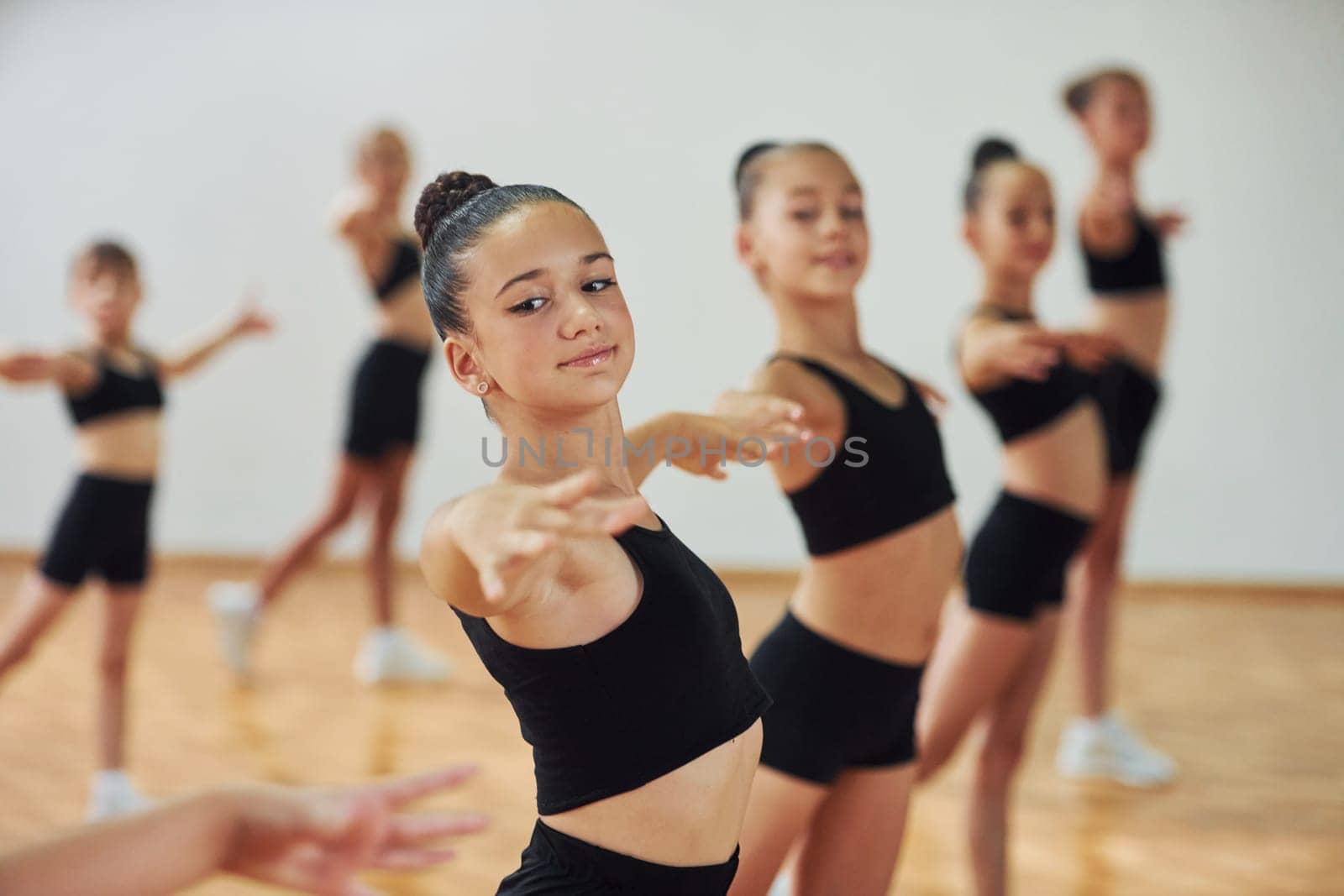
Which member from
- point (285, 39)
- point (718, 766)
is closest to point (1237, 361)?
point (285, 39)

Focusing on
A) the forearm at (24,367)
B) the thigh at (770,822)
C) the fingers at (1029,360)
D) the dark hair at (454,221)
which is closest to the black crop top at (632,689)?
the dark hair at (454,221)

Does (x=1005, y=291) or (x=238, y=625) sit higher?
(x=1005, y=291)

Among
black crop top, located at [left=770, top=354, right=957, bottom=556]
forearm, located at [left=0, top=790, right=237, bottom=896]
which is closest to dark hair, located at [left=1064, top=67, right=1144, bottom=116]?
black crop top, located at [left=770, top=354, right=957, bottom=556]

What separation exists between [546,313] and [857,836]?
0.95 meters

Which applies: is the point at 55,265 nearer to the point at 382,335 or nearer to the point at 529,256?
the point at 382,335

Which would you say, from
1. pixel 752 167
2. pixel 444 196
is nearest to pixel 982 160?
pixel 752 167

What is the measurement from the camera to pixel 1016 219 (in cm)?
A: 247

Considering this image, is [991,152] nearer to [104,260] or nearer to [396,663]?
[104,260]

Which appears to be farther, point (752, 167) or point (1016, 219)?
point (1016, 219)

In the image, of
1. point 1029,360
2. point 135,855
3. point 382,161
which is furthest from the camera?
point 382,161

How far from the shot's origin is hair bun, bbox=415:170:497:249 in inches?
50.6

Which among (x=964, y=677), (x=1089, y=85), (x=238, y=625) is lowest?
(x=238, y=625)

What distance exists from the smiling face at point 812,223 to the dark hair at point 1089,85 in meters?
1.85

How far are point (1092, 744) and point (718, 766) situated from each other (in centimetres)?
246
